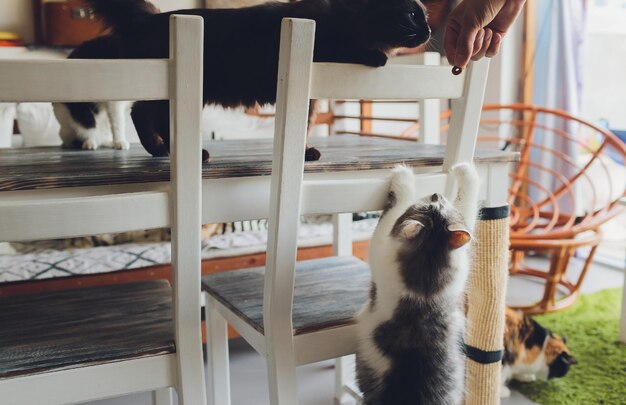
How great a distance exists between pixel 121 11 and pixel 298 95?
17.6 inches

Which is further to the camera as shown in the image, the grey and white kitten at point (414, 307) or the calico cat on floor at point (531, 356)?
the calico cat on floor at point (531, 356)

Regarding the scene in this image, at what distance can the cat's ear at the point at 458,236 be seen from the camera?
1.04m

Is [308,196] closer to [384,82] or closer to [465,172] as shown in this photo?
[384,82]

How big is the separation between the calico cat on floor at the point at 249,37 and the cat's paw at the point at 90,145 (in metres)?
0.38

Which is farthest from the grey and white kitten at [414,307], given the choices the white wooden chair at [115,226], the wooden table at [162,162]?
the white wooden chair at [115,226]

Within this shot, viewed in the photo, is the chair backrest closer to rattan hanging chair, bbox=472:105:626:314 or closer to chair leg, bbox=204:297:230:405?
chair leg, bbox=204:297:230:405

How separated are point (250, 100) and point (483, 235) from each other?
0.55m

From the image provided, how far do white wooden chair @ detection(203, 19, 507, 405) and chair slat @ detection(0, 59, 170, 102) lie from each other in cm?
19

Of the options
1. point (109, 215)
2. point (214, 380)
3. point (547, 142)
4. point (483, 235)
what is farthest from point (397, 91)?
point (547, 142)

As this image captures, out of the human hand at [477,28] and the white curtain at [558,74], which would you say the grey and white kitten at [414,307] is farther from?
the white curtain at [558,74]

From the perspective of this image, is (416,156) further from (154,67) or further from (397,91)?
(154,67)

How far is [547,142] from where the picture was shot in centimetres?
319

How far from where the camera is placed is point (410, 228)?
3.39 feet

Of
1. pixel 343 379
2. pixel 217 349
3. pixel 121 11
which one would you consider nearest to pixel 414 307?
pixel 217 349
